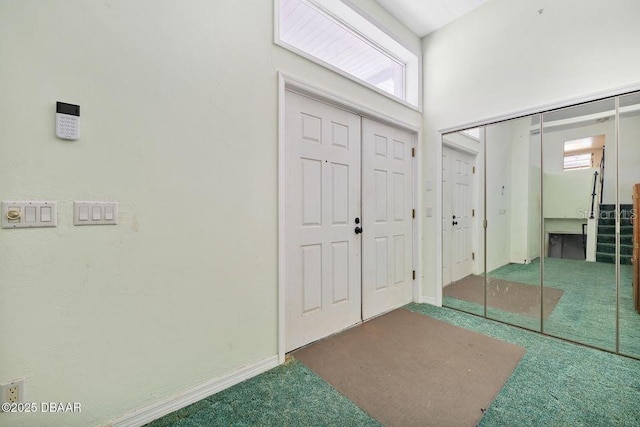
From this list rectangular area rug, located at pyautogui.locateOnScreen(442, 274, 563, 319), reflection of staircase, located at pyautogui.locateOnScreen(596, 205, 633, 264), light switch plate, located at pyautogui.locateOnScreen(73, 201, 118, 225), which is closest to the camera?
light switch plate, located at pyautogui.locateOnScreen(73, 201, 118, 225)

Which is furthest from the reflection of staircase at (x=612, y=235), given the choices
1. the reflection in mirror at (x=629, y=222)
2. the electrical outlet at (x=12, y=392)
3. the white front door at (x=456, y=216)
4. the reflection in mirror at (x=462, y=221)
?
the electrical outlet at (x=12, y=392)

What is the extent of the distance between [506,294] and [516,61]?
2.25 m

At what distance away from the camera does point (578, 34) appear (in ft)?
6.96

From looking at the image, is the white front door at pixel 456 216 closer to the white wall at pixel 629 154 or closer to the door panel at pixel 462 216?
the door panel at pixel 462 216

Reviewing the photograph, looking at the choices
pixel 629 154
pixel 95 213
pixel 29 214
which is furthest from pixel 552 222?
pixel 29 214

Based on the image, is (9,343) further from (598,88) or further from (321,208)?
(598,88)

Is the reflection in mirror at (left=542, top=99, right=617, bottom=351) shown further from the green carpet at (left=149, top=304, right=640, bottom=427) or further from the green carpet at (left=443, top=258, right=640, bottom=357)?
the green carpet at (left=149, top=304, right=640, bottom=427)

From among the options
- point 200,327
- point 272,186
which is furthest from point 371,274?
point 200,327

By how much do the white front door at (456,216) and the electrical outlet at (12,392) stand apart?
332cm

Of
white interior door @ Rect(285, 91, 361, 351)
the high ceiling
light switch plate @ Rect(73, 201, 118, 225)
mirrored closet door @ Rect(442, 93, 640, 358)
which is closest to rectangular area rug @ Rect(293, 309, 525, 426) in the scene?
white interior door @ Rect(285, 91, 361, 351)

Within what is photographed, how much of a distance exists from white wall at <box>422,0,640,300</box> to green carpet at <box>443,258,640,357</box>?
2.94 feet

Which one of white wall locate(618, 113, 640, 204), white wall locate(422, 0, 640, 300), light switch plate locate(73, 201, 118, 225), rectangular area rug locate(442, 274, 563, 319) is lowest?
rectangular area rug locate(442, 274, 563, 319)

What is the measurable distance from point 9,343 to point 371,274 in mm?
2433

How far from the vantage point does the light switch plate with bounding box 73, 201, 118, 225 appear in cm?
123
